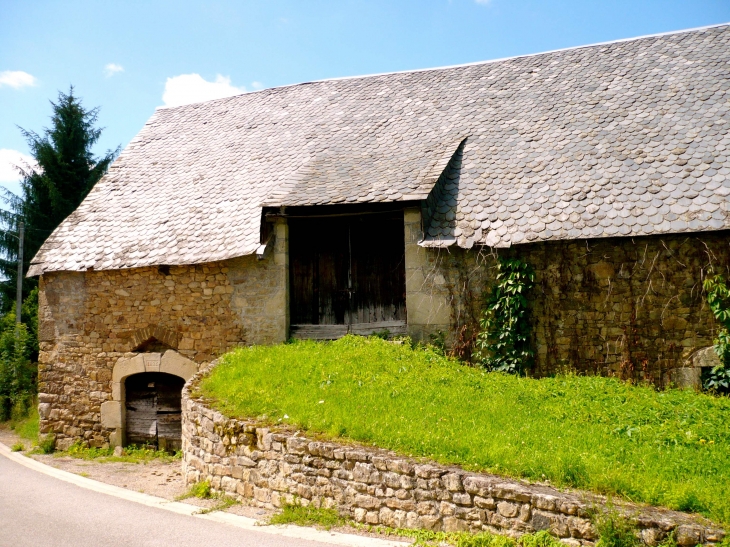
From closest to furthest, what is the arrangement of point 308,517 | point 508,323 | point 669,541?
point 669,541 < point 308,517 < point 508,323

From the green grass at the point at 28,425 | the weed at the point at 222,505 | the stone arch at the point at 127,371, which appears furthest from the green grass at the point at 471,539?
the green grass at the point at 28,425

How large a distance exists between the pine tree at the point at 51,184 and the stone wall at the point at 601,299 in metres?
16.1

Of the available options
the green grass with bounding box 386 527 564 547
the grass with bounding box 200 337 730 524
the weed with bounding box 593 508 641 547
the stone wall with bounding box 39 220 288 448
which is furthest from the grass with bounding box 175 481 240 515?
the weed with bounding box 593 508 641 547

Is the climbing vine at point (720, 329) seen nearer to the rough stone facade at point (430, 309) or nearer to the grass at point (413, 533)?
the rough stone facade at point (430, 309)

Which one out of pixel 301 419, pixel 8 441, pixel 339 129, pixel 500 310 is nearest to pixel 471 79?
pixel 339 129

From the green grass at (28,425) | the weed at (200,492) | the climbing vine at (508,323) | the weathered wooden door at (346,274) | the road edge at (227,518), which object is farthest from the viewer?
the green grass at (28,425)

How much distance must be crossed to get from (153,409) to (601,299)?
8.56m

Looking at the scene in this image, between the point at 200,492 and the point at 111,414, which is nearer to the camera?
the point at 200,492

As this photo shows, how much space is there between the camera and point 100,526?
6.40m

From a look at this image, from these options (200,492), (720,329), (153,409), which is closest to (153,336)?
(153,409)

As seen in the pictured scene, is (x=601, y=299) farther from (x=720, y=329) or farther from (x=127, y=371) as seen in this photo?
(x=127, y=371)

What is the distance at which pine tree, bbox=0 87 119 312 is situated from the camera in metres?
21.0

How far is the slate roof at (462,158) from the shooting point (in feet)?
32.3

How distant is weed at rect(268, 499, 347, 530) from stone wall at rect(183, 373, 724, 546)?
0.06 metres
